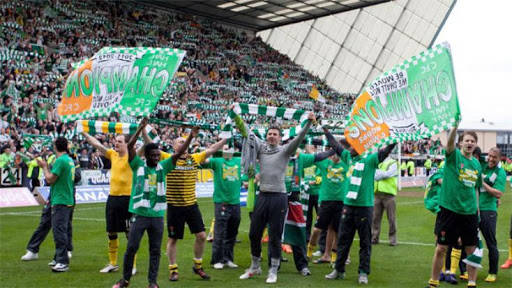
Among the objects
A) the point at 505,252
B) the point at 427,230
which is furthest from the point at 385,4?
the point at 505,252

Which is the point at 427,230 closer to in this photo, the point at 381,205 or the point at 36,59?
the point at 381,205

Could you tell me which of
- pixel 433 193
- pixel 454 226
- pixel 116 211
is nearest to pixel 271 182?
pixel 116 211

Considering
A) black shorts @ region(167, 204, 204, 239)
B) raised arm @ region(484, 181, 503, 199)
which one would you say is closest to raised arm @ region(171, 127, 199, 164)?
black shorts @ region(167, 204, 204, 239)

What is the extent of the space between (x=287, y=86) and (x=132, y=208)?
38336mm

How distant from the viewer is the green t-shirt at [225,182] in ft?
32.6

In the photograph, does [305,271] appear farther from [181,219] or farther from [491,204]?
[491,204]

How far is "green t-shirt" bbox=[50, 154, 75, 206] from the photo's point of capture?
9242mm

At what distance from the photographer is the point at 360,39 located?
4841 centimetres

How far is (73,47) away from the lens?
32.7 metres

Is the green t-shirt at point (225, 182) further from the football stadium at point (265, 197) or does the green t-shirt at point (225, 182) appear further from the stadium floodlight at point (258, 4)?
the stadium floodlight at point (258, 4)

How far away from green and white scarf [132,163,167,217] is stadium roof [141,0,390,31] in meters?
35.2

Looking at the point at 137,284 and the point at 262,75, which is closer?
the point at 137,284

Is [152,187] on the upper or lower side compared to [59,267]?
upper

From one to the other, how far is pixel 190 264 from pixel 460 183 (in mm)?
4496
